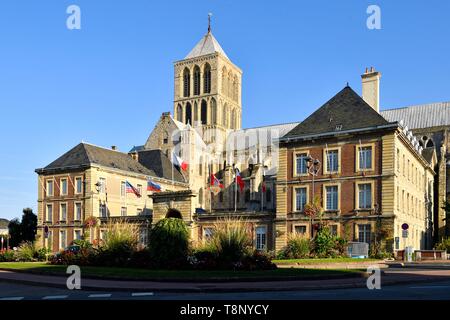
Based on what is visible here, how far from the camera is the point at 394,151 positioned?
3844cm

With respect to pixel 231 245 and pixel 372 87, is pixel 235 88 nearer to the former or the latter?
pixel 372 87

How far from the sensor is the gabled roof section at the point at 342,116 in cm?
4044

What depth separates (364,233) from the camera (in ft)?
127

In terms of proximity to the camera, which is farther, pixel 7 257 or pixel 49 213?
pixel 49 213

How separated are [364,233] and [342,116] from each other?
953cm

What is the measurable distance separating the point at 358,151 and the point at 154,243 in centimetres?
2136

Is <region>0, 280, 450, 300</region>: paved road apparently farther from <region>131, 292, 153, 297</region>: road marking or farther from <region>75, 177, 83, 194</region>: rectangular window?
<region>75, 177, 83, 194</region>: rectangular window

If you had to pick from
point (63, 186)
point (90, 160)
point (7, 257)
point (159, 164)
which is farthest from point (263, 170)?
point (7, 257)

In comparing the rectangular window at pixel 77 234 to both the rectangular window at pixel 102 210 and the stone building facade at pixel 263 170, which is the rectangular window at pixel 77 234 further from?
the rectangular window at pixel 102 210

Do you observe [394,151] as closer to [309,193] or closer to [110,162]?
[309,193]

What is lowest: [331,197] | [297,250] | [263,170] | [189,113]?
[297,250]

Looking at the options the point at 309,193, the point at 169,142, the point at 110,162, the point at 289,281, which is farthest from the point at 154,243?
the point at 169,142

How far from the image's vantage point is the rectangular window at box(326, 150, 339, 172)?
41.0 m

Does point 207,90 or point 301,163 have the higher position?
point 207,90
